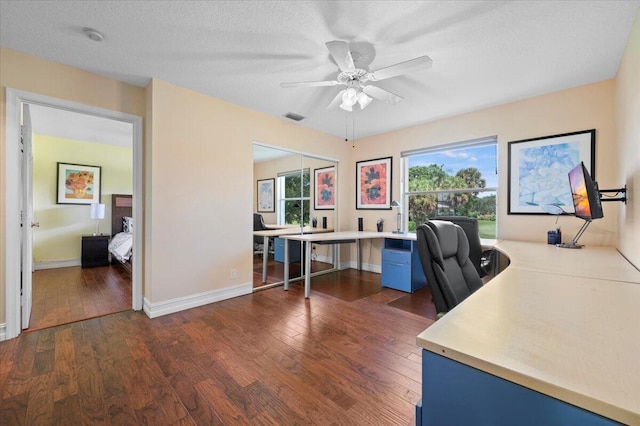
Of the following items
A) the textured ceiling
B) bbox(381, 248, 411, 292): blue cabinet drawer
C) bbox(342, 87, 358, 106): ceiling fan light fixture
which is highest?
the textured ceiling

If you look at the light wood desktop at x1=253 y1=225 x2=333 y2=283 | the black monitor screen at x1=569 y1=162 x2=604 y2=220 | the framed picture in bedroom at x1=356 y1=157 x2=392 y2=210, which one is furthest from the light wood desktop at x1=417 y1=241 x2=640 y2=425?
the framed picture in bedroom at x1=356 y1=157 x2=392 y2=210

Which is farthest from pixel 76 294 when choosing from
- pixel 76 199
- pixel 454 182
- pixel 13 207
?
pixel 454 182

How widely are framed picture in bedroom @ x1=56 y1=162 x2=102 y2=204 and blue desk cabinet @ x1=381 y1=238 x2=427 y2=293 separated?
5.76 metres

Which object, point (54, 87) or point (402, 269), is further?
point (402, 269)

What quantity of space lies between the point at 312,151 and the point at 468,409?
4.16 metres

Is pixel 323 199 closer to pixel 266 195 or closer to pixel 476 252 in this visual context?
pixel 266 195

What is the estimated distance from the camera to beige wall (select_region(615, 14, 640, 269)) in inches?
72.0

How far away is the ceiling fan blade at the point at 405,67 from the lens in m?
1.94

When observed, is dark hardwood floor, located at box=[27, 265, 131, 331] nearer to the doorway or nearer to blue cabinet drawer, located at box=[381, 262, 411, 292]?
the doorway

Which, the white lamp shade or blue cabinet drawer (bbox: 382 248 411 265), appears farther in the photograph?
the white lamp shade

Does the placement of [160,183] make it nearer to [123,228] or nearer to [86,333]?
[86,333]

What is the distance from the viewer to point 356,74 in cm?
231

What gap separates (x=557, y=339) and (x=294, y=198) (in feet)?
12.9

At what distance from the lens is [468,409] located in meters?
0.63
